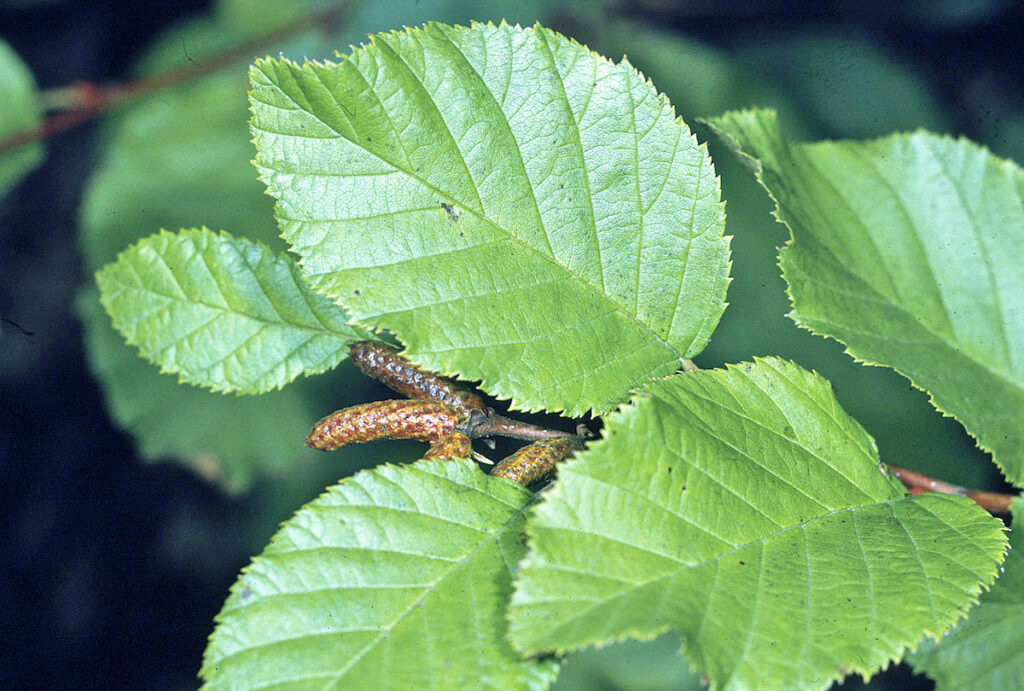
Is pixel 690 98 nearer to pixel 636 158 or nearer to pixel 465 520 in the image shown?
pixel 636 158

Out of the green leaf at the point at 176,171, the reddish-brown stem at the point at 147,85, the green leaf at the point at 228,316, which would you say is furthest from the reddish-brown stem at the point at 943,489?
the reddish-brown stem at the point at 147,85

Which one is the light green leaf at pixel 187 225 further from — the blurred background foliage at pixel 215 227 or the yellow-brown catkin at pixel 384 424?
the yellow-brown catkin at pixel 384 424

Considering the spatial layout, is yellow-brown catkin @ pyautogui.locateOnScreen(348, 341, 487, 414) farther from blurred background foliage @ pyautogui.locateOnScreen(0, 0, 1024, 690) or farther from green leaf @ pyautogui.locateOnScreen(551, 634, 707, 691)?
green leaf @ pyautogui.locateOnScreen(551, 634, 707, 691)

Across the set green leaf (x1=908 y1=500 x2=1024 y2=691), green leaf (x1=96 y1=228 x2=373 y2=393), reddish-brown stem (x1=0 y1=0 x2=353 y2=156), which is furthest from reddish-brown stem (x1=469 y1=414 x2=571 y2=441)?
reddish-brown stem (x1=0 y1=0 x2=353 y2=156)

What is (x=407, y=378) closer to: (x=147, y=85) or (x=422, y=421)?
(x=422, y=421)

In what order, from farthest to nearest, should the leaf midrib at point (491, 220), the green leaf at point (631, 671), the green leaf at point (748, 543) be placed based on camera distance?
the green leaf at point (631, 671), the leaf midrib at point (491, 220), the green leaf at point (748, 543)

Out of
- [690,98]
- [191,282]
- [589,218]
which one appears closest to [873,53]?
[690,98]
